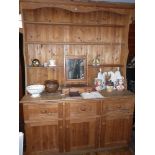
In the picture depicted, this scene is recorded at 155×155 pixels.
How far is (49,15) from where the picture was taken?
2594mm

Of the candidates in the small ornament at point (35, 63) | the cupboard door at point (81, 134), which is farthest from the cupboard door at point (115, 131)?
the small ornament at point (35, 63)

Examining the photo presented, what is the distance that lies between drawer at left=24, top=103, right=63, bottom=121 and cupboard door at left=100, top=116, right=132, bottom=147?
0.65m

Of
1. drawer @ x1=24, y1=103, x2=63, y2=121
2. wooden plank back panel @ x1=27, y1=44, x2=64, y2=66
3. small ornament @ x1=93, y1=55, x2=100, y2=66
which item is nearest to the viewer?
drawer @ x1=24, y1=103, x2=63, y2=121

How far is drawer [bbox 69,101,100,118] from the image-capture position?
91.0 inches

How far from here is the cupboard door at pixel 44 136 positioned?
7.37 ft

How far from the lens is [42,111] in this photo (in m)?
2.24

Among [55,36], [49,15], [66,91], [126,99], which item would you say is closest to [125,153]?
[126,99]

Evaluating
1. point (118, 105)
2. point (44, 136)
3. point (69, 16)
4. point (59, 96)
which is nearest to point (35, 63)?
point (59, 96)

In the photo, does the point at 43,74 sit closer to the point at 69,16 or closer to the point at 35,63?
the point at 35,63

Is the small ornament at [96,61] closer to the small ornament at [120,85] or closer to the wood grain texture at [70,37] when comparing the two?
the wood grain texture at [70,37]

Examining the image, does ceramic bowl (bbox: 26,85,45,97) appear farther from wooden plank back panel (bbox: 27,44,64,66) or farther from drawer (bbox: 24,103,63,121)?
wooden plank back panel (bbox: 27,44,64,66)

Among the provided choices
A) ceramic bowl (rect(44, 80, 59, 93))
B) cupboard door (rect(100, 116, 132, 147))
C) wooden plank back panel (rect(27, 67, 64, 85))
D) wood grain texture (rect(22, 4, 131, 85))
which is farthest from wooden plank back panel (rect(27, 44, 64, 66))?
cupboard door (rect(100, 116, 132, 147))
